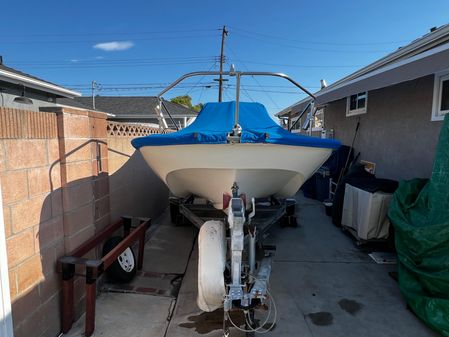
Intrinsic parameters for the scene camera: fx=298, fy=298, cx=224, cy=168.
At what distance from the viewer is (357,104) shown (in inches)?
265

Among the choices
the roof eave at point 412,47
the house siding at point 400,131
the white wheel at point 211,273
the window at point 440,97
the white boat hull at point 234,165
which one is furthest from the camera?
the house siding at point 400,131

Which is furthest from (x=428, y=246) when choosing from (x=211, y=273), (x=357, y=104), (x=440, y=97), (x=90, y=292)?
(x=357, y=104)

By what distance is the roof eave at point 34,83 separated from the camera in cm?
675

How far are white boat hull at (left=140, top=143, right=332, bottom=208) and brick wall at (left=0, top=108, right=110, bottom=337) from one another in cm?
74

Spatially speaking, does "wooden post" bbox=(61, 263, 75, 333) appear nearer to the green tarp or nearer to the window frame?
the green tarp

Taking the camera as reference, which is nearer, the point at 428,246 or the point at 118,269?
the point at 428,246

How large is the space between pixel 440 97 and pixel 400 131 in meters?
0.96

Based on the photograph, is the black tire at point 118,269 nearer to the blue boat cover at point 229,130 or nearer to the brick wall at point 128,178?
the brick wall at point 128,178

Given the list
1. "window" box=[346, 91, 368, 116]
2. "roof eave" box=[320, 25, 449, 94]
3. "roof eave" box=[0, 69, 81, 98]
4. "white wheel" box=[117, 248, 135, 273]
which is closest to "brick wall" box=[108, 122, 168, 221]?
Answer: "white wheel" box=[117, 248, 135, 273]

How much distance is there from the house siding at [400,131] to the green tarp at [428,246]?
4.93 ft

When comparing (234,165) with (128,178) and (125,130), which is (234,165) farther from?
(125,130)

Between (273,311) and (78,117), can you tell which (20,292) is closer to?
(78,117)

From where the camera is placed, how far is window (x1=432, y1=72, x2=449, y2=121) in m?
4.01

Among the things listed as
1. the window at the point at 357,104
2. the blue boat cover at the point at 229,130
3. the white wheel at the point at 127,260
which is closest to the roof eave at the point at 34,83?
the blue boat cover at the point at 229,130
